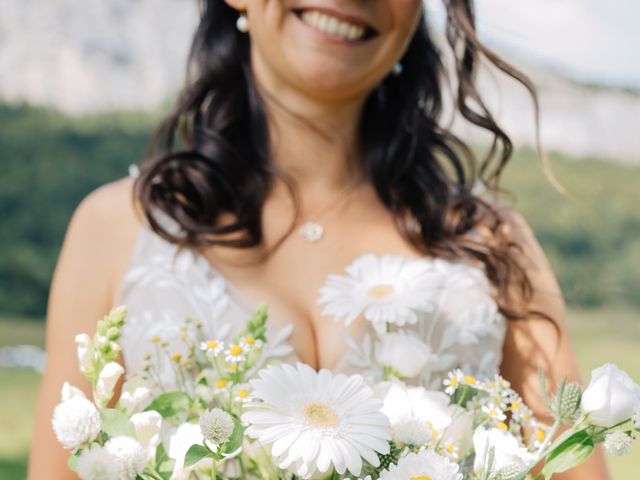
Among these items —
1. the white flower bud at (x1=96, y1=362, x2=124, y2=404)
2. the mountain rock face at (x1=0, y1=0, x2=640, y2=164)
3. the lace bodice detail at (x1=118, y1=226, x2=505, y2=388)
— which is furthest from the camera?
the mountain rock face at (x1=0, y1=0, x2=640, y2=164)

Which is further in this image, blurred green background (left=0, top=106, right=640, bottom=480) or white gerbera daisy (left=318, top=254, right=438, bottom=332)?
blurred green background (left=0, top=106, right=640, bottom=480)

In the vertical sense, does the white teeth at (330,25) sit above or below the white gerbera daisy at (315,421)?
above

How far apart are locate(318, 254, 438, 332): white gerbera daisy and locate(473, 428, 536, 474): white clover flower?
319mm

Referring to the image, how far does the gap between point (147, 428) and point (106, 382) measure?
6 cm

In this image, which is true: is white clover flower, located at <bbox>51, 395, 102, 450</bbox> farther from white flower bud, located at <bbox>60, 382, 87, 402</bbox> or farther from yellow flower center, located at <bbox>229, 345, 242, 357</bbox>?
yellow flower center, located at <bbox>229, 345, 242, 357</bbox>

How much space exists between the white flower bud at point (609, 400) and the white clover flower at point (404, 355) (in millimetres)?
354

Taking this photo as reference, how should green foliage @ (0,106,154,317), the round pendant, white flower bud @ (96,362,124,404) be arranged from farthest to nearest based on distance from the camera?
1. green foliage @ (0,106,154,317)
2. the round pendant
3. white flower bud @ (96,362,124,404)

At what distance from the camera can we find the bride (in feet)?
5.90

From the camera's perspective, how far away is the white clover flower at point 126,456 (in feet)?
2.58

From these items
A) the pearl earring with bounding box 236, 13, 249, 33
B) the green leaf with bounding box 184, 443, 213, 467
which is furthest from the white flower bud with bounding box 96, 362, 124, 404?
the pearl earring with bounding box 236, 13, 249, 33

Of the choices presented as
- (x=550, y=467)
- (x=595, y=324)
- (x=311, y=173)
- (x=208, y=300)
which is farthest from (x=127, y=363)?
(x=595, y=324)

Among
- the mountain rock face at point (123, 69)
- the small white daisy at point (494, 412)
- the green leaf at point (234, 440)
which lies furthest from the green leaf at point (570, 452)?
the mountain rock face at point (123, 69)

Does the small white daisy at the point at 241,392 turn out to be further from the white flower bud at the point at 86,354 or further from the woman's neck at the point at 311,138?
the woman's neck at the point at 311,138

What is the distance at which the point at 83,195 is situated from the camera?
7594mm
